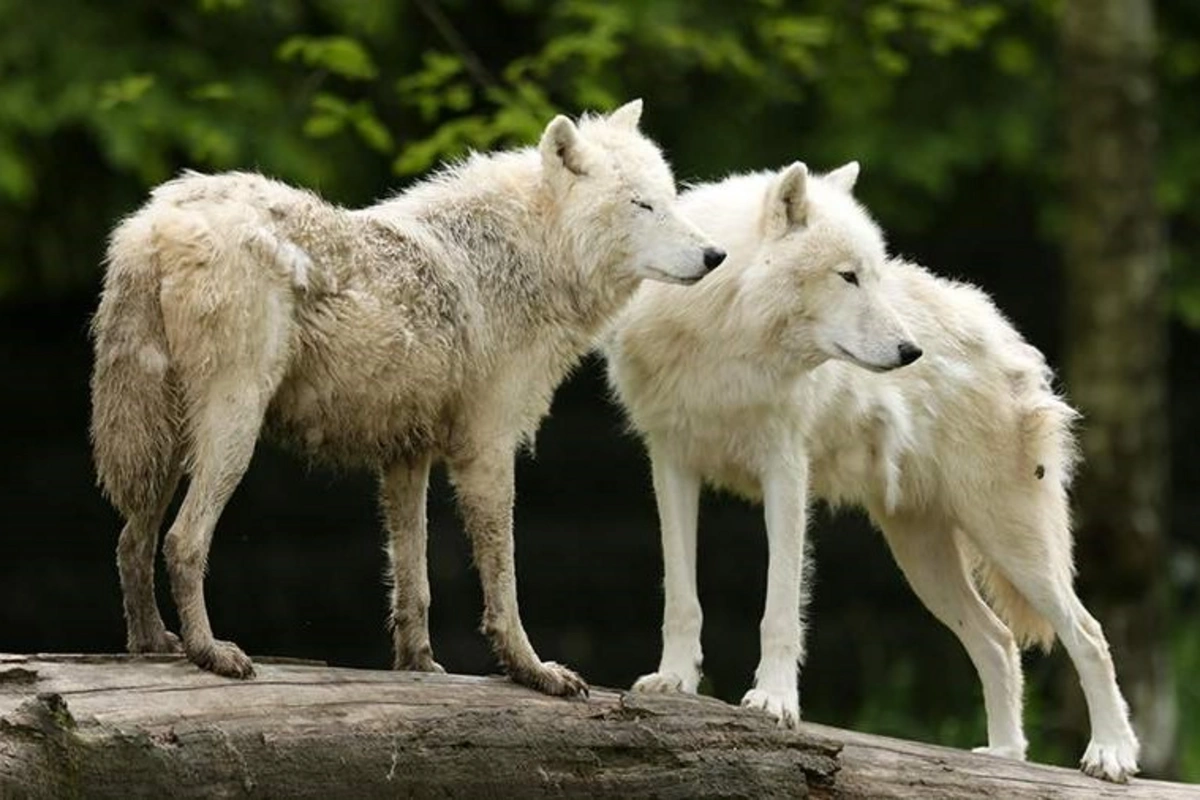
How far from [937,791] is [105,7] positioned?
19.3 ft

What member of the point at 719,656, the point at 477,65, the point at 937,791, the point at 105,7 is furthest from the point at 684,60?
the point at 937,791

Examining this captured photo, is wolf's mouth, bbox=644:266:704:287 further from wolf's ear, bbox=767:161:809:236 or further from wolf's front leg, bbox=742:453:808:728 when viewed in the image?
wolf's front leg, bbox=742:453:808:728

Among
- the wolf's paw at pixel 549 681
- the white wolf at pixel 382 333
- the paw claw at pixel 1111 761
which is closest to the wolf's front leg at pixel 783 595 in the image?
the wolf's paw at pixel 549 681

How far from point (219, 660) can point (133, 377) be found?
745mm

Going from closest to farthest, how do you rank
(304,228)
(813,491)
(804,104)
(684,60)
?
1. (304,228)
2. (813,491)
3. (684,60)
4. (804,104)

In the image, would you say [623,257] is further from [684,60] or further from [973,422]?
[684,60]

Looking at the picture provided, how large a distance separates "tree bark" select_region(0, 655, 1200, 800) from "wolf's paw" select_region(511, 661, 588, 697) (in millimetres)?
54

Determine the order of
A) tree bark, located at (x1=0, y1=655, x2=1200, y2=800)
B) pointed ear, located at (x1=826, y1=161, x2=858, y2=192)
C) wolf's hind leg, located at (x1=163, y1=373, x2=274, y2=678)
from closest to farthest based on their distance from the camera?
tree bark, located at (x1=0, y1=655, x2=1200, y2=800), wolf's hind leg, located at (x1=163, y1=373, x2=274, y2=678), pointed ear, located at (x1=826, y1=161, x2=858, y2=192)

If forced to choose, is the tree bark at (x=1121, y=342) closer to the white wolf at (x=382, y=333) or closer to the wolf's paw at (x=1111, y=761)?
the wolf's paw at (x=1111, y=761)

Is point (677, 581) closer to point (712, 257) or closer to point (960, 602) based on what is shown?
point (712, 257)

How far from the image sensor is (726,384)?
6.77 metres

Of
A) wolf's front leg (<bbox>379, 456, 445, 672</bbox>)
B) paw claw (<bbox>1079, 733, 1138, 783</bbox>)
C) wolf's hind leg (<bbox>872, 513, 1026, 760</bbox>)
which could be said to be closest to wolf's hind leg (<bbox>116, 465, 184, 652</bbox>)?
wolf's front leg (<bbox>379, 456, 445, 672</bbox>)

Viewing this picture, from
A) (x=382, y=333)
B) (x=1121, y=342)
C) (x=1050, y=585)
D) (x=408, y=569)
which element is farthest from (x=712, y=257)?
(x=1121, y=342)

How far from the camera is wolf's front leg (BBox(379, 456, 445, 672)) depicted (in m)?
6.35
